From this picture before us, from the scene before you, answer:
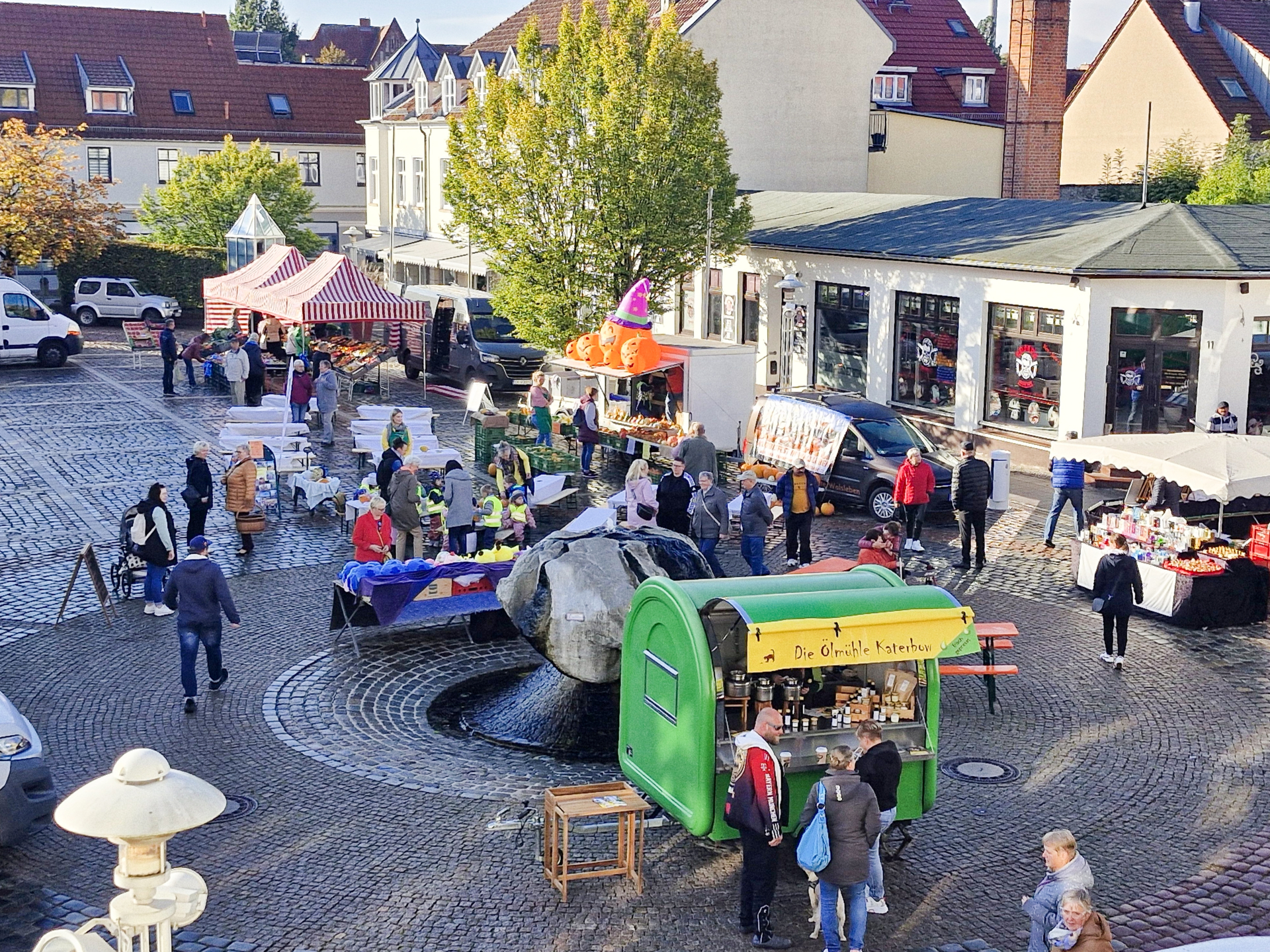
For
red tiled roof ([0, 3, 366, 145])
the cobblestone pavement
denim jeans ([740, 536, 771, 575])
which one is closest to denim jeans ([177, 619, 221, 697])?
the cobblestone pavement

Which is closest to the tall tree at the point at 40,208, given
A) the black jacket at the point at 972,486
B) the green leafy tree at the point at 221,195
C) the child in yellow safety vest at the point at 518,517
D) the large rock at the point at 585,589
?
the green leafy tree at the point at 221,195

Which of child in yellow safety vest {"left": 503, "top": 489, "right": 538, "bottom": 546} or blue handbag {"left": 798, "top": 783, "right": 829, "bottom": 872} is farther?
child in yellow safety vest {"left": 503, "top": 489, "right": 538, "bottom": 546}

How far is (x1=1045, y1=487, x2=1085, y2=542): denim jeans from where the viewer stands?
2031 centimetres

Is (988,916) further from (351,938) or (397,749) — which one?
(397,749)

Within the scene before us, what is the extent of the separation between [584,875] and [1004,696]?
5.81 m

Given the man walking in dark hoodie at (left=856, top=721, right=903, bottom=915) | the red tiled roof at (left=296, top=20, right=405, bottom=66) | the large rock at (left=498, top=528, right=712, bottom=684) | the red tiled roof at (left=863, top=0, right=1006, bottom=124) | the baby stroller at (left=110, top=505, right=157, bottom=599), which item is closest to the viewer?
the man walking in dark hoodie at (left=856, top=721, right=903, bottom=915)

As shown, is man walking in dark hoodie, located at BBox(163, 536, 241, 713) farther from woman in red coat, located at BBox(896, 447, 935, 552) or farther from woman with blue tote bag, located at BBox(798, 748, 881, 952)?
woman in red coat, located at BBox(896, 447, 935, 552)

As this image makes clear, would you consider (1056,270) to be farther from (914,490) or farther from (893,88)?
(893,88)

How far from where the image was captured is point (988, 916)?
984cm

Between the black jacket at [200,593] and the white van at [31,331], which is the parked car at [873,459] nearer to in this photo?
the black jacket at [200,593]

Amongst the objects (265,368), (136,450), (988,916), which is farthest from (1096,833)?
(265,368)

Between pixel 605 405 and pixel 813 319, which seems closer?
pixel 605 405

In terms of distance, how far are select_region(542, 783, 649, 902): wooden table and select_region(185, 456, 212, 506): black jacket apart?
32.9 feet

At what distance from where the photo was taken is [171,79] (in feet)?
198
